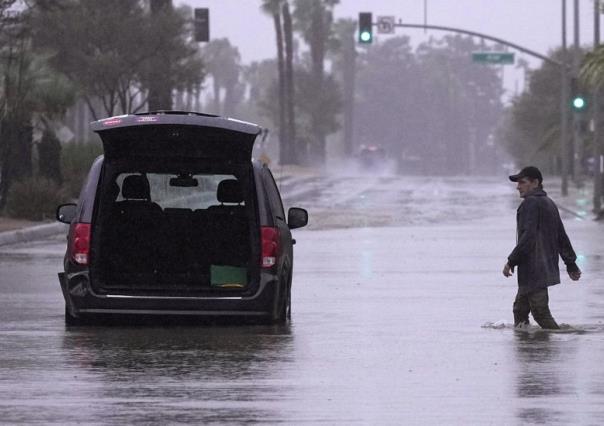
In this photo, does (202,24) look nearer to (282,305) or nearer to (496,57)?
(496,57)

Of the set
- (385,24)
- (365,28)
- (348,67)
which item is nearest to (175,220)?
(365,28)

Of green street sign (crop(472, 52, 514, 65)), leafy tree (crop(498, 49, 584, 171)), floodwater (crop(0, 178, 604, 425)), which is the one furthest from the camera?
leafy tree (crop(498, 49, 584, 171))

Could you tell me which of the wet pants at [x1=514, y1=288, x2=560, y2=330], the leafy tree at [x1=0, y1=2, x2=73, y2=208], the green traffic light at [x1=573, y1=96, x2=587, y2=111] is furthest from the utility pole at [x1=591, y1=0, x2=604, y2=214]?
the wet pants at [x1=514, y1=288, x2=560, y2=330]

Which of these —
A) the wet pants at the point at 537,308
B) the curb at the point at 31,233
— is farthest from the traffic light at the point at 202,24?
the wet pants at the point at 537,308

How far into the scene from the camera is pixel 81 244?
16.2 m

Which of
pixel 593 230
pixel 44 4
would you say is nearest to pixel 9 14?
pixel 44 4

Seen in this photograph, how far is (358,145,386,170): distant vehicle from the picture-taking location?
398ft

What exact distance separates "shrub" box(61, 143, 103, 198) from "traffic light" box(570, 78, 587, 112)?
1424 cm

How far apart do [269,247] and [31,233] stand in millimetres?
19368

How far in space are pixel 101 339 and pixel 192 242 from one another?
142 cm

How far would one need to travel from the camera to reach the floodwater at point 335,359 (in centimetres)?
1127

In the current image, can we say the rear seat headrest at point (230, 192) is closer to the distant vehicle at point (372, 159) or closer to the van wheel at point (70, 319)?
the van wheel at point (70, 319)

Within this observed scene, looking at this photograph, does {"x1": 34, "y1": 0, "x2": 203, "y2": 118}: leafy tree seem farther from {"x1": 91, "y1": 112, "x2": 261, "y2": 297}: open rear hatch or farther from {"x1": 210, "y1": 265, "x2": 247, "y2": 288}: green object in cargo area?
{"x1": 210, "y1": 265, "x2": 247, "y2": 288}: green object in cargo area

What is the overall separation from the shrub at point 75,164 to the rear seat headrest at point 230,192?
31.7 meters
